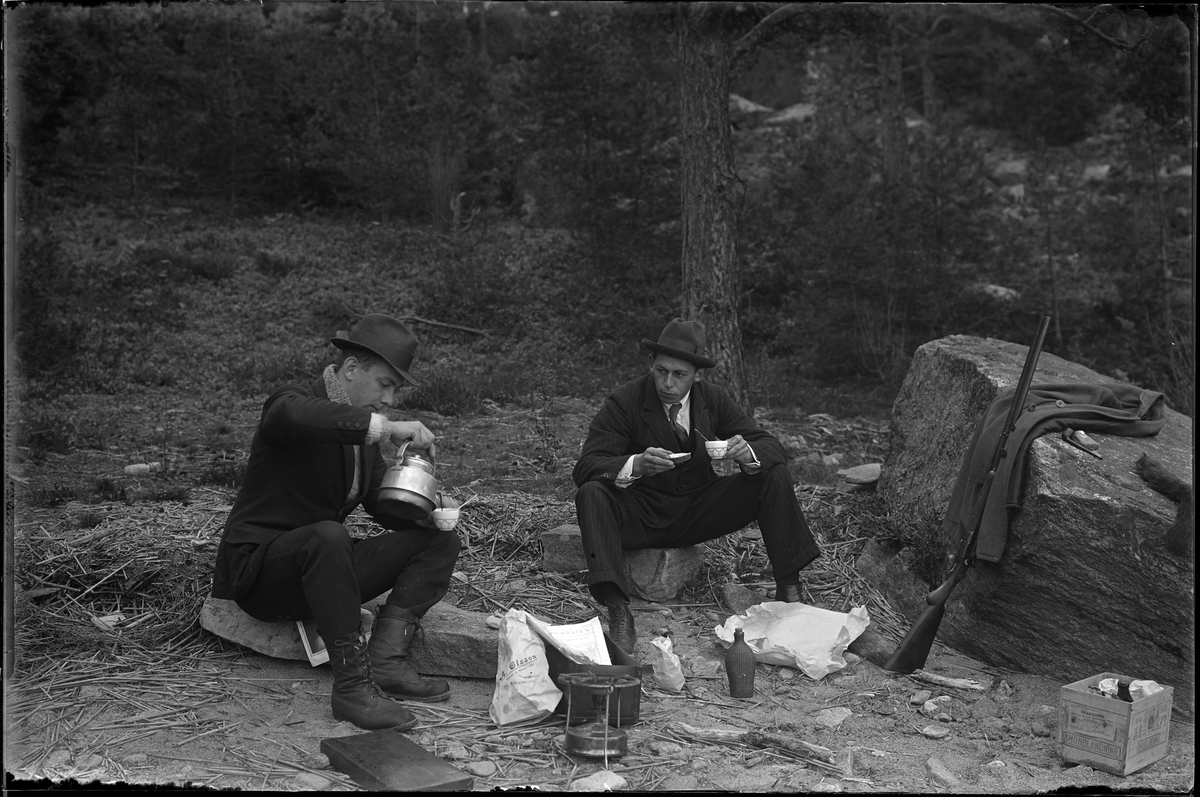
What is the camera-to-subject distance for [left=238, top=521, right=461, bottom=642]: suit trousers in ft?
13.1

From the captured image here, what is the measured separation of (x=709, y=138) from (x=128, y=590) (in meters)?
5.84

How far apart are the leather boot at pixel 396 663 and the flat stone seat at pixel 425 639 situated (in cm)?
17

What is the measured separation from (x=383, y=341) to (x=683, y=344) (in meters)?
1.67

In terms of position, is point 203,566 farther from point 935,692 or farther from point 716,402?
point 935,692

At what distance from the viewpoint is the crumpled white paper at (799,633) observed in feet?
15.7

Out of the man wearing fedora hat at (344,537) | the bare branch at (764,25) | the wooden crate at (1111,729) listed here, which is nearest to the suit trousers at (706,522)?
the man wearing fedora hat at (344,537)

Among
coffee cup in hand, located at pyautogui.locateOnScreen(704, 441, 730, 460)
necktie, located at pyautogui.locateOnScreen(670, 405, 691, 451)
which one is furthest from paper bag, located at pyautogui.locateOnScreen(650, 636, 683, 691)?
necktie, located at pyautogui.locateOnScreen(670, 405, 691, 451)

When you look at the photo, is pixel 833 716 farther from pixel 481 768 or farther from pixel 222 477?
pixel 222 477


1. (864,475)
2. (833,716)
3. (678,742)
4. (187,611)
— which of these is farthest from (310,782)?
(864,475)

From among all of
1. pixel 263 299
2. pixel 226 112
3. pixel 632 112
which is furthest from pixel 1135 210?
pixel 226 112

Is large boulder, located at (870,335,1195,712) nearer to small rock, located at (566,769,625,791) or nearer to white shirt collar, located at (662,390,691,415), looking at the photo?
white shirt collar, located at (662,390,691,415)

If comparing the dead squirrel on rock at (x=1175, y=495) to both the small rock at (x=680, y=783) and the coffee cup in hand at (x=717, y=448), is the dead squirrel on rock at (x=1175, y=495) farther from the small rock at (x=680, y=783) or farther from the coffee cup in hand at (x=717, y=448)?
the small rock at (x=680, y=783)

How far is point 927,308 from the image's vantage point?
13203 millimetres

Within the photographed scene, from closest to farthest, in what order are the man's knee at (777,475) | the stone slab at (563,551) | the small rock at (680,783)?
the small rock at (680,783), the man's knee at (777,475), the stone slab at (563,551)
